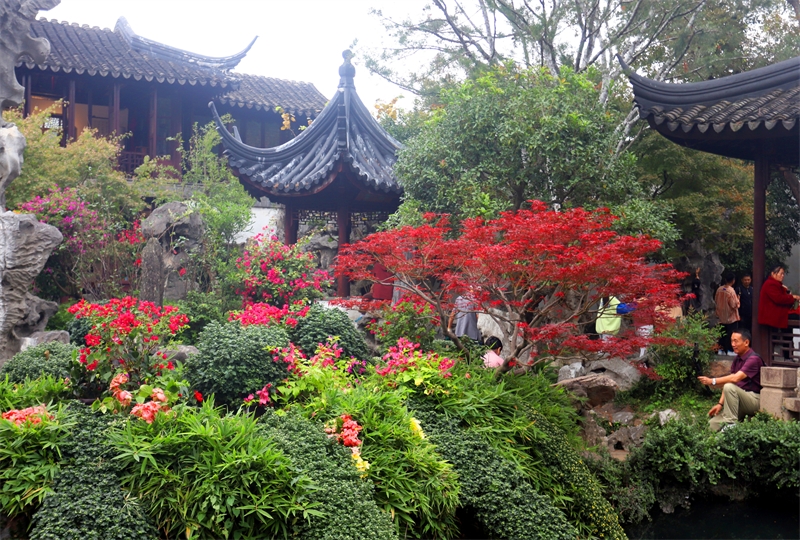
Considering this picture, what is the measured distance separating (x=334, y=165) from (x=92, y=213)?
12.3 ft

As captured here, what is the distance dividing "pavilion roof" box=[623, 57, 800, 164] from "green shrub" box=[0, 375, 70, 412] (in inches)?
266

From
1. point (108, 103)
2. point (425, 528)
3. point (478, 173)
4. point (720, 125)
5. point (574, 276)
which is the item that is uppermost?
point (108, 103)

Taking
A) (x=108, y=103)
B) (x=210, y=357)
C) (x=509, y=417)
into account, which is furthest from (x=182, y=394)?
(x=108, y=103)

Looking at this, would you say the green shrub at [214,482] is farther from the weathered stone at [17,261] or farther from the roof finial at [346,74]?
the roof finial at [346,74]

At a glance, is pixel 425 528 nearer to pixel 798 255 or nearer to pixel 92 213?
pixel 92 213

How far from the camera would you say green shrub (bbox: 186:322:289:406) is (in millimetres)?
6043

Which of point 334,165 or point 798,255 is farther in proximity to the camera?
point 798,255

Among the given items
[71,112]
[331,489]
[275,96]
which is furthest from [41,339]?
[275,96]

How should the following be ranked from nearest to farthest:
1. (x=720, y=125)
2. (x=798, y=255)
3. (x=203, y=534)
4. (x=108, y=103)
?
(x=203, y=534) < (x=720, y=125) < (x=798, y=255) < (x=108, y=103)

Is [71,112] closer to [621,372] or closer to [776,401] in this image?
[621,372]

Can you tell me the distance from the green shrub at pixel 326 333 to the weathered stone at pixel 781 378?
4.17m

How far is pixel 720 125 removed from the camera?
802 centimetres

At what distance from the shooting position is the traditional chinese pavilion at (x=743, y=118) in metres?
8.20

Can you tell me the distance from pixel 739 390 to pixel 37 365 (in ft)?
22.8
